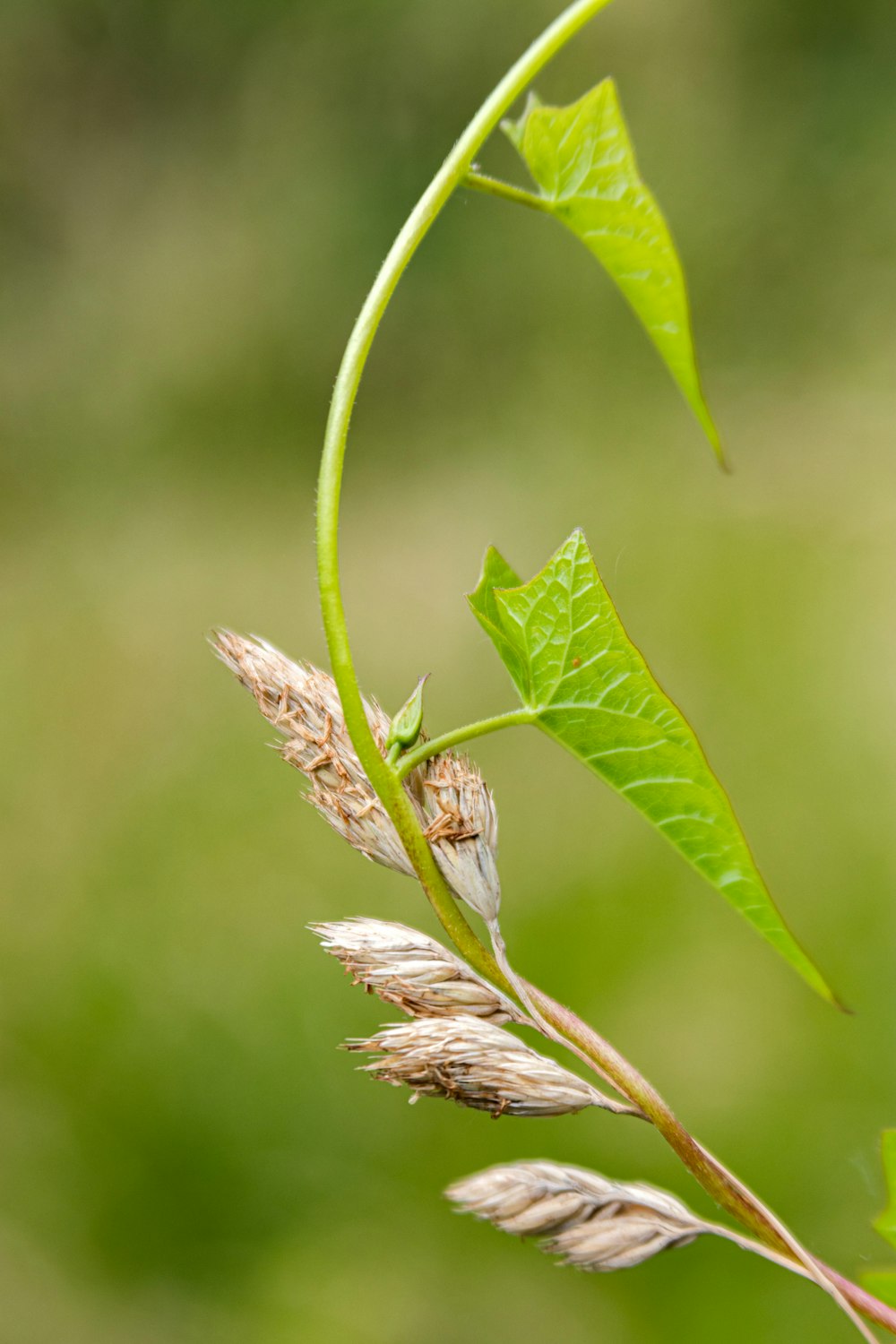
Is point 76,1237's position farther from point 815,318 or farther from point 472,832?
point 815,318

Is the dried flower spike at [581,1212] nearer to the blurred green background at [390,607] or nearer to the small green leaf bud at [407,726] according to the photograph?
the small green leaf bud at [407,726]

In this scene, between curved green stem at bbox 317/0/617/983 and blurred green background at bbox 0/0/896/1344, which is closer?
curved green stem at bbox 317/0/617/983

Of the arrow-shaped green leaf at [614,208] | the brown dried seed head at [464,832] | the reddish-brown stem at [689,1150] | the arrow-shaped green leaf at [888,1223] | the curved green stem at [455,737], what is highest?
the arrow-shaped green leaf at [614,208]

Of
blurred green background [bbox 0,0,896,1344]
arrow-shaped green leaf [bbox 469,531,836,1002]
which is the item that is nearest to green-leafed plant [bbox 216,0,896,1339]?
arrow-shaped green leaf [bbox 469,531,836,1002]

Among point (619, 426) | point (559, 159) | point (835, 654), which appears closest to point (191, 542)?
point (619, 426)

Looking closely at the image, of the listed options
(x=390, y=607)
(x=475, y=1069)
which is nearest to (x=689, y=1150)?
(x=475, y=1069)

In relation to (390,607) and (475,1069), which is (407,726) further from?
(390,607)

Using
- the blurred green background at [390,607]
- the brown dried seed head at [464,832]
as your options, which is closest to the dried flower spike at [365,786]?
the brown dried seed head at [464,832]

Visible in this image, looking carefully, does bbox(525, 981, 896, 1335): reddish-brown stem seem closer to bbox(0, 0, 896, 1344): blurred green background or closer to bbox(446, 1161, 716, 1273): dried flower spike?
bbox(446, 1161, 716, 1273): dried flower spike
